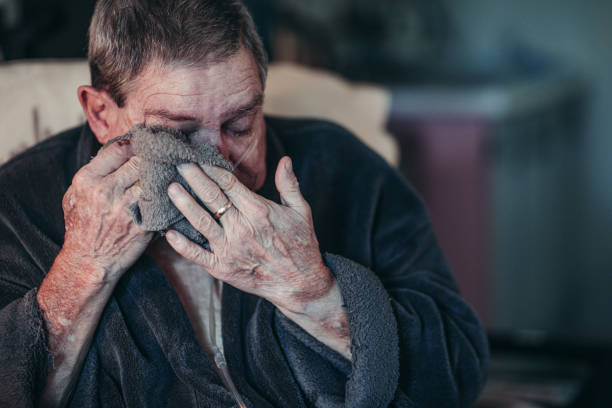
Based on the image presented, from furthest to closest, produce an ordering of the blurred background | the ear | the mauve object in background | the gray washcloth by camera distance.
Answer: the mauve object in background < the blurred background < the ear < the gray washcloth

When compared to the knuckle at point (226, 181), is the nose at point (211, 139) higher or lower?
higher

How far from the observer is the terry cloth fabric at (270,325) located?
80 cm

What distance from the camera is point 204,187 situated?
0.70 m

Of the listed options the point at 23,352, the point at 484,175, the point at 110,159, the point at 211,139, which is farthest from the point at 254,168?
the point at 484,175

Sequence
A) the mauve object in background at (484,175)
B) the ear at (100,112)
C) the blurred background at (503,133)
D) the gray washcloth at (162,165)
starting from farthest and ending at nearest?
the mauve object in background at (484,175), the blurred background at (503,133), the ear at (100,112), the gray washcloth at (162,165)

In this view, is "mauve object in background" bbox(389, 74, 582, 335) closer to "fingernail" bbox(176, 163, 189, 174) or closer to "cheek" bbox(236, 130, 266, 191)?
"cheek" bbox(236, 130, 266, 191)

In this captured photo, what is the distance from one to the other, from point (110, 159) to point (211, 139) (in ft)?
0.39

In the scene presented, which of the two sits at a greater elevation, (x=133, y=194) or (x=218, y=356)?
(x=133, y=194)

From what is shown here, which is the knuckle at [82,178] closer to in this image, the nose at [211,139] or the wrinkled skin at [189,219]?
the wrinkled skin at [189,219]

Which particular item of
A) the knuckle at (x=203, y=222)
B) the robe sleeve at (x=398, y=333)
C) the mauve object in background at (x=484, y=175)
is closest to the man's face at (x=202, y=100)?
the knuckle at (x=203, y=222)

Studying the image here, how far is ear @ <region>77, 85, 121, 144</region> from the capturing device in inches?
31.3

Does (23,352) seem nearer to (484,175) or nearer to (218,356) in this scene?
(218,356)

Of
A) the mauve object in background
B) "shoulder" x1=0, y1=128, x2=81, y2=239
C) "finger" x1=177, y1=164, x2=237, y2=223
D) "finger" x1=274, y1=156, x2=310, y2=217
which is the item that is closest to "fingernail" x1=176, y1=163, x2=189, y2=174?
"finger" x1=177, y1=164, x2=237, y2=223

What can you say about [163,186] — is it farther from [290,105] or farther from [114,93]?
[290,105]
